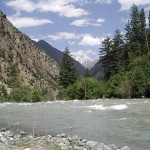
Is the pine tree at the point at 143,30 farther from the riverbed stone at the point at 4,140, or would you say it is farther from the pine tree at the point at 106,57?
the riverbed stone at the point at 4,140

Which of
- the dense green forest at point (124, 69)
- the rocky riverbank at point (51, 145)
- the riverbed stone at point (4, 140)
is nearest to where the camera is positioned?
the rocky riverbank at point (51, 145)

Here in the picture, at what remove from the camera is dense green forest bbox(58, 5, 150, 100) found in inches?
3110

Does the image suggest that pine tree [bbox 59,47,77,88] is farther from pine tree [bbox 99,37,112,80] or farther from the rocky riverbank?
the rocky riverbank

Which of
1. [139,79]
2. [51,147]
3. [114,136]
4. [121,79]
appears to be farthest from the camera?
[121,79]

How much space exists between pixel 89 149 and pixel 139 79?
6005 centimetres

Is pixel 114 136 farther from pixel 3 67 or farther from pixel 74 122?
pixel 3 67

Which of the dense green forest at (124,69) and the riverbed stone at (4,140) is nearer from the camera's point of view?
the riverbed stone at (4,140)

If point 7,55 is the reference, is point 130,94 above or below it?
below

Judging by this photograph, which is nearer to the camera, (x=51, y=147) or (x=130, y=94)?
(x=51, y=147)

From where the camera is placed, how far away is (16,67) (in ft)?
617

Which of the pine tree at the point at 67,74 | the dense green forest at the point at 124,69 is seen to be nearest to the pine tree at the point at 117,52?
the dense green forest at the point at 124,69

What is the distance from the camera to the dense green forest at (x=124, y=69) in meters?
79.0

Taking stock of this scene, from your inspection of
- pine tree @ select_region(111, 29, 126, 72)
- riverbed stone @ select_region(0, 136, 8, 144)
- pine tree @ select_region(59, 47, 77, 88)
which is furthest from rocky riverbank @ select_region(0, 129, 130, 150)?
pine tree @ select_region(59, 47, 77, 88)

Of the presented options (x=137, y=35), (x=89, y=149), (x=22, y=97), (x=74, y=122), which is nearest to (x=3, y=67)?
(x=22, y=97)
